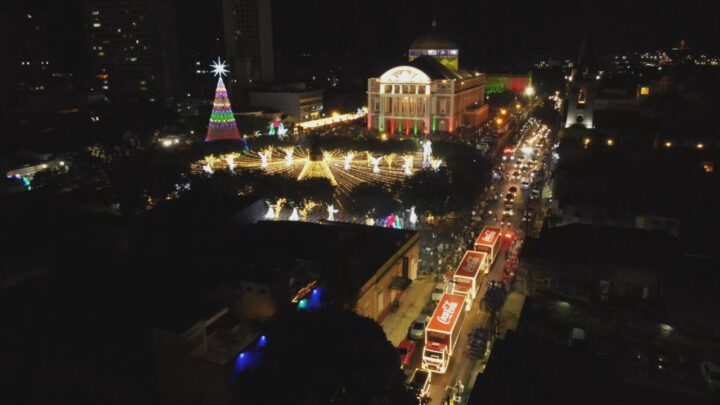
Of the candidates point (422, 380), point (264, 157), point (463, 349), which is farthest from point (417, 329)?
point (264, 157)

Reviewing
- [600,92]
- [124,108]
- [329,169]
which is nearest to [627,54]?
[600,92]

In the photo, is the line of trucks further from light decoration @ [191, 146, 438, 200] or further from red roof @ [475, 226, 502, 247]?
light decoration @ [191, 146, 438, 200]

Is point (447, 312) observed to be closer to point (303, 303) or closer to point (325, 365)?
point (303, 303)

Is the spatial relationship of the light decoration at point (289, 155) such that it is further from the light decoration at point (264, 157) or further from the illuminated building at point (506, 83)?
the illuminated building at point (506, 83)

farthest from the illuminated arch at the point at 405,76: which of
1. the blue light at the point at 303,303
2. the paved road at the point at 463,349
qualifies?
the blue light at the point at 303,303

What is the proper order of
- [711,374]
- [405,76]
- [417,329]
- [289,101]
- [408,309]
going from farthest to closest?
[289,101], [405,76], [408,309], [417,329], [711,374]

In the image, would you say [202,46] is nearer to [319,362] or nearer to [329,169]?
[329,169]
